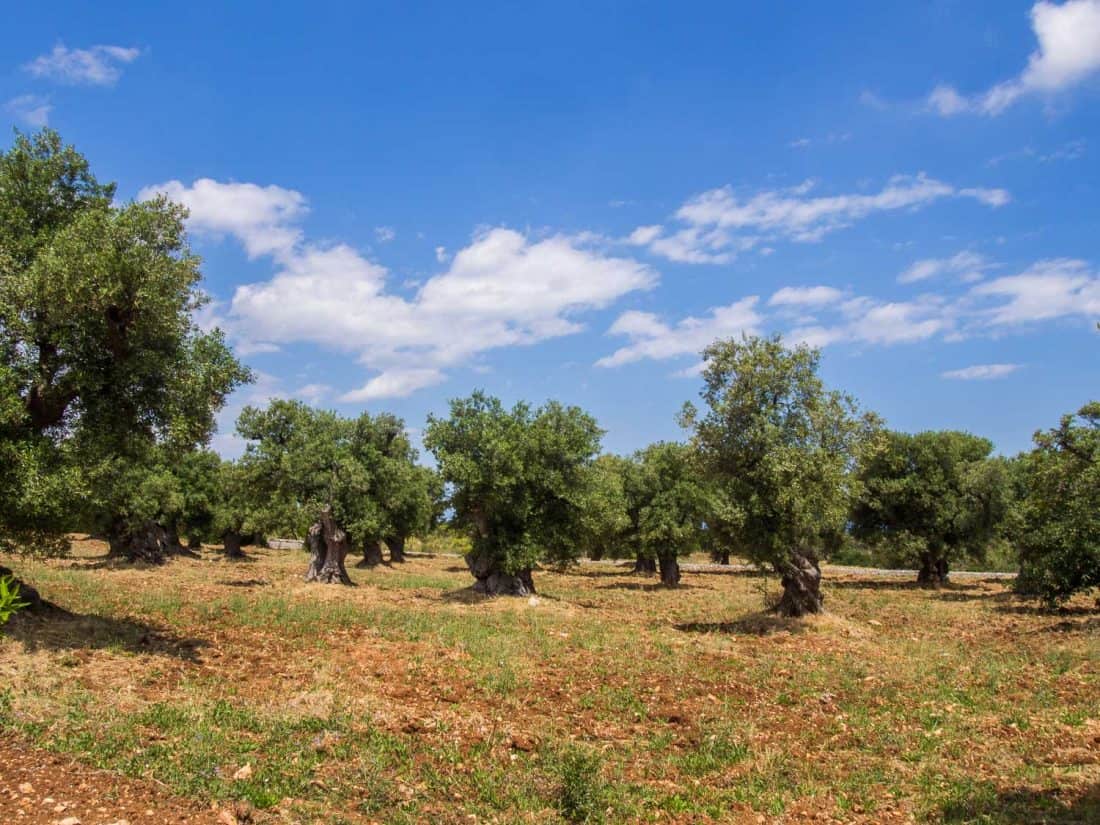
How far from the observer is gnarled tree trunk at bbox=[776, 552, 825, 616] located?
→ 26359 mm

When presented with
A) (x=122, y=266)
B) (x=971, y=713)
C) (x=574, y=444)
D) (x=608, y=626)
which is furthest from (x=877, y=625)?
(x=122, y=266)

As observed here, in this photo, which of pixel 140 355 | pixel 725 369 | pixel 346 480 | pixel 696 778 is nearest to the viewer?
pixel 696 778

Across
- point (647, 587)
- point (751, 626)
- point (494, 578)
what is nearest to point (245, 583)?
point (494, 578)

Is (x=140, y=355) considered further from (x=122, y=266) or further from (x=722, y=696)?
(x=722, y=696)

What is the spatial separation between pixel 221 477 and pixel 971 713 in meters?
56.5

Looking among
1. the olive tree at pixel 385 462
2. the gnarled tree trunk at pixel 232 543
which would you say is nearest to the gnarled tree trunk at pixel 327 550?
the olive tree at pixel 385 462

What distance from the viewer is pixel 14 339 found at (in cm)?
1648

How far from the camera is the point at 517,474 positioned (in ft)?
108

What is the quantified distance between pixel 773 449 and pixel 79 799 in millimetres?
21272

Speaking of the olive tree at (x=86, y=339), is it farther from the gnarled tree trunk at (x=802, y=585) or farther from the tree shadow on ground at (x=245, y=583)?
the gnarled tree trunk at (x=802, y=585)

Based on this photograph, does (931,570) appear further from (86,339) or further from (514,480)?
(86,339)

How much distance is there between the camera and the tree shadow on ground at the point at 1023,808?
945 cm

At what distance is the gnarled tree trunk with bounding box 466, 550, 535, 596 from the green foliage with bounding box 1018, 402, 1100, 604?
21.9 metres

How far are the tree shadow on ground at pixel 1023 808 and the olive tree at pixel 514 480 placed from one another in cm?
2396
